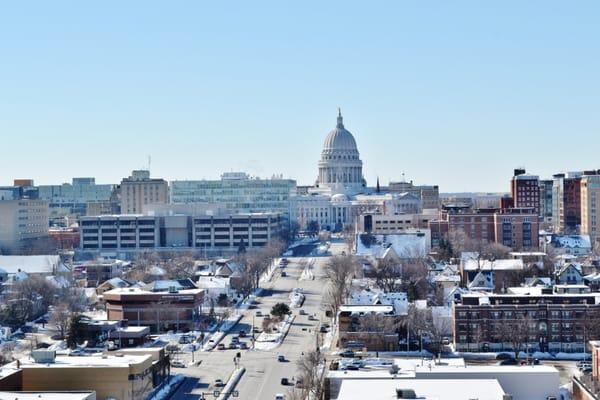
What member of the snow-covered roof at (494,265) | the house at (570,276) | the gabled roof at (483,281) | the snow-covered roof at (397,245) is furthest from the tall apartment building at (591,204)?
the gabled roof at (483,281)

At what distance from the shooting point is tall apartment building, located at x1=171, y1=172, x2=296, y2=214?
13088 centimetres

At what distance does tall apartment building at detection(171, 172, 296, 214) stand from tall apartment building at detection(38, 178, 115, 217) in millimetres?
45955

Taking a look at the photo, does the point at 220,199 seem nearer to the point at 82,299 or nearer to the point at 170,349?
the point at 82,299

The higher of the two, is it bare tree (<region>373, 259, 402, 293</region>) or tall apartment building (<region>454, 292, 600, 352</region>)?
bare tree (<region>373, 259, 402, 293</region>)

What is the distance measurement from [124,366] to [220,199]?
89.6 metres

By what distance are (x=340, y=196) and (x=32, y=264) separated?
255 ft

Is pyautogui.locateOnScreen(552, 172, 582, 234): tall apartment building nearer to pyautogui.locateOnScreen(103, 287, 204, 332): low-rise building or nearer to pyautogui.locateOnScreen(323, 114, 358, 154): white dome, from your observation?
pyautogui.locateOnScreen(323, 114, 358, 154): white dome

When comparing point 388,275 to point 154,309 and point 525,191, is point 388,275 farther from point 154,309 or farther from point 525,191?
point 525,191

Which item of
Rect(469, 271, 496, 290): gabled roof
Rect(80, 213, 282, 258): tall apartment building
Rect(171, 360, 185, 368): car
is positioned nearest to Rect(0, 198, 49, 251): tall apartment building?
Rect(80, 213, 282, 258): tall apartment building

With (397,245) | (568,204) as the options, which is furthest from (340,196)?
(397,245)

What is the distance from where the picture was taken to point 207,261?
97.3m

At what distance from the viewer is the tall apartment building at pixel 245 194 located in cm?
13088

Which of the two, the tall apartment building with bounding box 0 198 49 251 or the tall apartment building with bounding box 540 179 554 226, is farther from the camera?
the tall apartment building with bounding box 540 179 554 226

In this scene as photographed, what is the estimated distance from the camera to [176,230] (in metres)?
113
